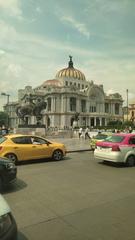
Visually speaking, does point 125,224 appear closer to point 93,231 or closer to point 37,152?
point 93,231

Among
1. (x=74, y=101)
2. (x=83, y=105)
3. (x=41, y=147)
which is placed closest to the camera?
(x=41, y=147)

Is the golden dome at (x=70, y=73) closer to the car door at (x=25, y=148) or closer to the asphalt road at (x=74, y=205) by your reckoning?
the car door at (x=25, y=148)

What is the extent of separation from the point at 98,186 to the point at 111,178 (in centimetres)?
134

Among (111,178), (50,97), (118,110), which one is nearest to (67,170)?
(111,178)

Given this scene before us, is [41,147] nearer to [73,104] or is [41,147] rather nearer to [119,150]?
[119,150]

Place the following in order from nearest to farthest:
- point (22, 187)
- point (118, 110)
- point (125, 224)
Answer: point (125, 224) < point (22, 187) < point (118, 110)

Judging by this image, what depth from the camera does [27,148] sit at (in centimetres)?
1323

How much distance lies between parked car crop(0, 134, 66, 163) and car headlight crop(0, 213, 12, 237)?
30.1 ft

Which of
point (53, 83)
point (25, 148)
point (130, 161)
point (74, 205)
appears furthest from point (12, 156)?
point (53, 83)

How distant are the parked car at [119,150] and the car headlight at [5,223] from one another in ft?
29.0

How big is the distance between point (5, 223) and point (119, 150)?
9099 mm

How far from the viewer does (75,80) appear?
12150 cm

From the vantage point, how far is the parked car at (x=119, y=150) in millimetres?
11883

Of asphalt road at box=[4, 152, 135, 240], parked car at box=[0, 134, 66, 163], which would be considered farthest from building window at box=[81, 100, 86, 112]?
asphalt road at box=[4, 152, 135, 240]
